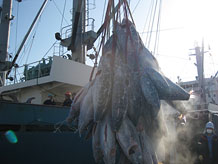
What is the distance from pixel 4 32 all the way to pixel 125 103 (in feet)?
47.9

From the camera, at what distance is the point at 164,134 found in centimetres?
207

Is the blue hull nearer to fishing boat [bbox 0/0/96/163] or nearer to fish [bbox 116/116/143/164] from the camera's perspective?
fishing boat [bbox 0/0/96/163]

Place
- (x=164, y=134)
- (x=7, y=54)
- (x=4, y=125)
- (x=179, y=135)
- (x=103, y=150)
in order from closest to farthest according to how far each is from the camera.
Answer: (x=103, y=150)
(x=164, y=134)
(x=4, y=125)
(x=179, y=135)
(x=7, y=54)

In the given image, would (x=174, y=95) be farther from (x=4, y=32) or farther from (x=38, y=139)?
(x=4, y=32)

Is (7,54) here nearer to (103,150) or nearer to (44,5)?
(44,5)

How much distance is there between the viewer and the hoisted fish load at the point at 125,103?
6.07 feet

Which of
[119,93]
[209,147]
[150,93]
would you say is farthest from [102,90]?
[209,147]

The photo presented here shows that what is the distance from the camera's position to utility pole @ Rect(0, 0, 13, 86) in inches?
534

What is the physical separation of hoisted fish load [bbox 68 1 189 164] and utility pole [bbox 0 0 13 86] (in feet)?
42.4

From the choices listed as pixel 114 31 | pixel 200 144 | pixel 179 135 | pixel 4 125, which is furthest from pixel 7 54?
pixel 114 31

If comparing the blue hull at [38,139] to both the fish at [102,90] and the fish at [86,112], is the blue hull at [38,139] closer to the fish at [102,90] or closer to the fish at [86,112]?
the fish at [86,112]

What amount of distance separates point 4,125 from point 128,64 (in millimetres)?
4811

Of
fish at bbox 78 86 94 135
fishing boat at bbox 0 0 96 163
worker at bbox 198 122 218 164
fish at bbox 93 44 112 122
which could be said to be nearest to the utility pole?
fishing boat at bbox 0 0 96 163

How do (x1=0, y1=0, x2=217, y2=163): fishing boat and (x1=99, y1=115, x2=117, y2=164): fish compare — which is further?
(x1=0, y1=0, x2=217, y2=163): fishing boat
